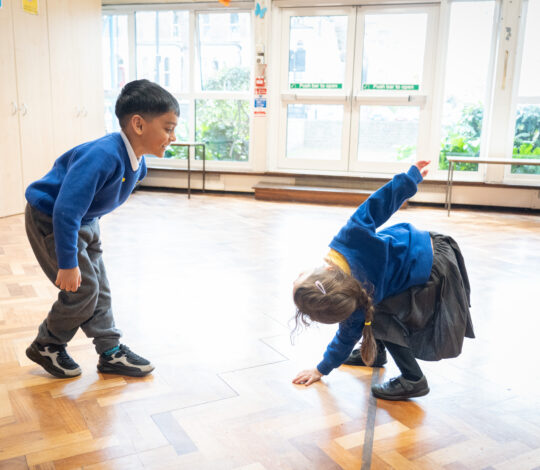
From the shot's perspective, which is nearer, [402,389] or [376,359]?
[402,389]

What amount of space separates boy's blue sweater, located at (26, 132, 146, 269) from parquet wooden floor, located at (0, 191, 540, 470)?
1.60ft

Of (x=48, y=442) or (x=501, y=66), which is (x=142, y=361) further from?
(x=501, y=66)

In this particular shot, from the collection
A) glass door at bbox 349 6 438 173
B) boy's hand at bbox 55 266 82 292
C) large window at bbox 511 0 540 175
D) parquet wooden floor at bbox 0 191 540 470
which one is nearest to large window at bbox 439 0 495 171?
glass door at bbox 349 6 438 173

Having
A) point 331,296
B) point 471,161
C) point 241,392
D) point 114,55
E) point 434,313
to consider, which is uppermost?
point 114,55

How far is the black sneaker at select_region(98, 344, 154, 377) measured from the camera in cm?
184

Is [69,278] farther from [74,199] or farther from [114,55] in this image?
[114,55]

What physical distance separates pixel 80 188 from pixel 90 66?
5.19 m

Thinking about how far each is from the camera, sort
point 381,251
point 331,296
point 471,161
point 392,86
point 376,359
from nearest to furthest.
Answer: point 331,296 → point 381,251 → point 376,359 → point 471,161 → point 392,86

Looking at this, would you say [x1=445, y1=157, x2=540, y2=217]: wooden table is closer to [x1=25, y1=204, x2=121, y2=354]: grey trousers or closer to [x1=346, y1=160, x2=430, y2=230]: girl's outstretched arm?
[x1=346, y1=160, x2=430, y2=230]: girl's outstretched arm

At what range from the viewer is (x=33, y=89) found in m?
5.24

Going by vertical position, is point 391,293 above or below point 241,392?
above

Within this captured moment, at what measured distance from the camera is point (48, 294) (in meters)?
2.71

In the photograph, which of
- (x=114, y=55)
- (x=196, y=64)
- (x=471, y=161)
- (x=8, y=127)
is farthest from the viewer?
(x=114, y=55)

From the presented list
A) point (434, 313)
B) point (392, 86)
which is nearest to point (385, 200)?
point (434, 313)
